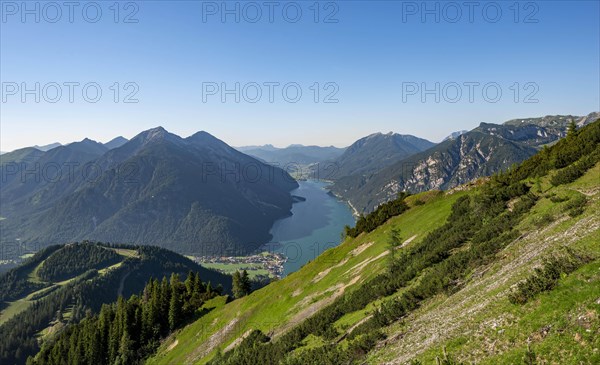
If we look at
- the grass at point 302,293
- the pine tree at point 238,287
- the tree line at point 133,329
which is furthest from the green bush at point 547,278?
the tree line at point 133,329

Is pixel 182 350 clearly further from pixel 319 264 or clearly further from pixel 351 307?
pixel 351 307

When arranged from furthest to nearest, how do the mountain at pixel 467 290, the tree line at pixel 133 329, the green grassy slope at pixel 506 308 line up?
the tree line at pixel 133 329
the mountain at pixel 467 290
the green grassy slope at pixel 506 308

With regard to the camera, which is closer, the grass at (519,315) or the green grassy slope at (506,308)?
the grass at (519,315)

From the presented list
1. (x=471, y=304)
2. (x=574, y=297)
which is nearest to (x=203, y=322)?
(x=471, y=304)

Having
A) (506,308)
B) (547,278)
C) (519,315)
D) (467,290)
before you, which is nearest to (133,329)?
(467,290)

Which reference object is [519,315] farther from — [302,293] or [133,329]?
[133,329]

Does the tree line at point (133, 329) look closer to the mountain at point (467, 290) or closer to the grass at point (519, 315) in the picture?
the mountain at point (467, 290)

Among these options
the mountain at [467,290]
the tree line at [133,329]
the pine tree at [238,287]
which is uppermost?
the mountain at [467,290]

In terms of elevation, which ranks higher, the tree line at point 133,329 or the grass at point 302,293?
the grass at point 302,293
